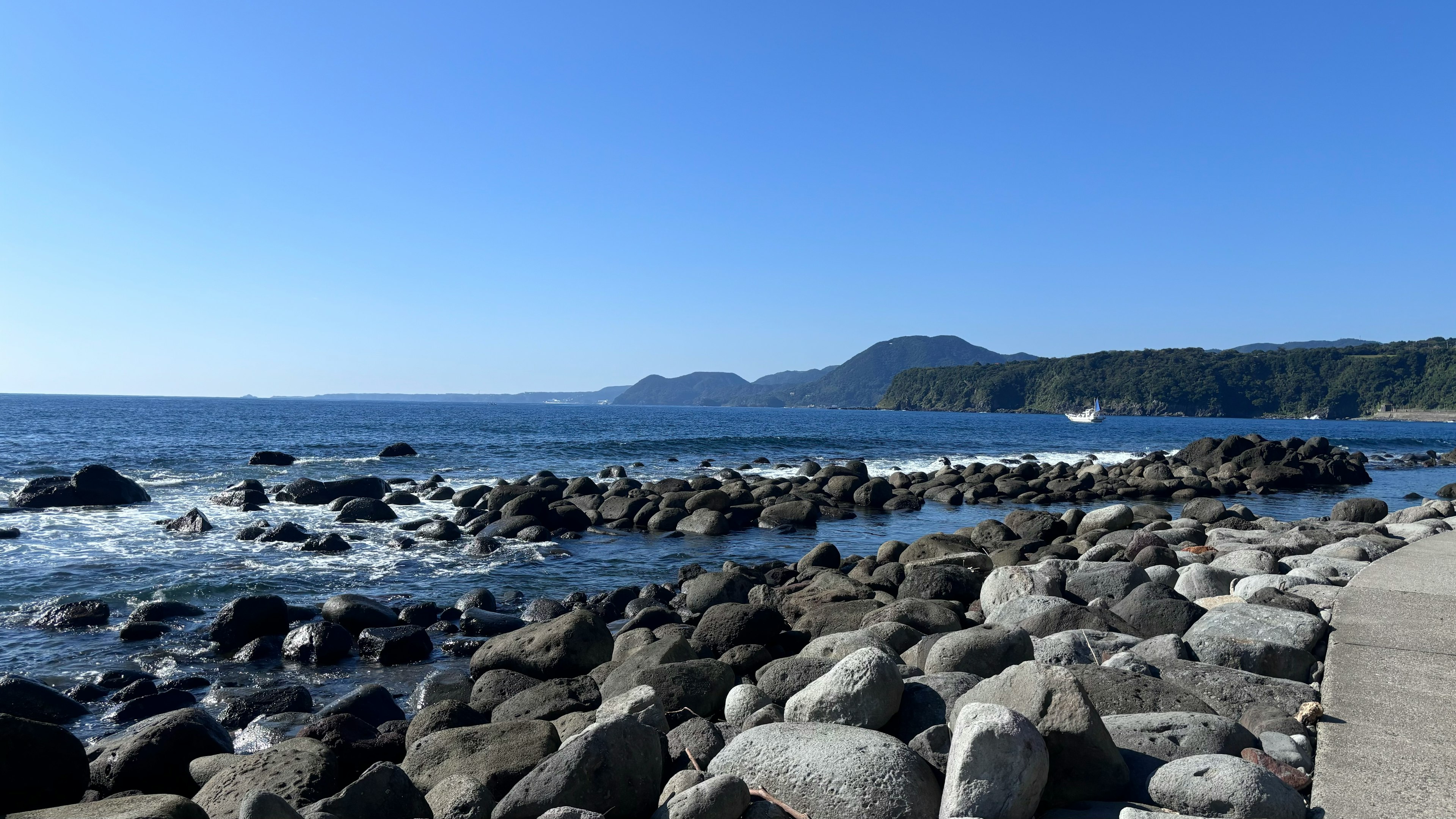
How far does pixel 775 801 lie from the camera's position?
3717mm

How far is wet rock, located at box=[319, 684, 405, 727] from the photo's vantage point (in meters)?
6.77

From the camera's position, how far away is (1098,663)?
18.3ft

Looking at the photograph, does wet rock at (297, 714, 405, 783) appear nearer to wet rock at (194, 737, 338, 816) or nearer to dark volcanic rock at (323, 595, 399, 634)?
wet rock at (194, 737, 338, 816)

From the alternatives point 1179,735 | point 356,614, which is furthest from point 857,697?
point 356,614

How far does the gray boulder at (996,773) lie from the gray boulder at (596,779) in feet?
4.77

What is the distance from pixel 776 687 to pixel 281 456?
31.3m

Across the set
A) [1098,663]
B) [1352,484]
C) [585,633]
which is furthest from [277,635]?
[1352,484]

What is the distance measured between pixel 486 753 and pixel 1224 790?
3.81 m

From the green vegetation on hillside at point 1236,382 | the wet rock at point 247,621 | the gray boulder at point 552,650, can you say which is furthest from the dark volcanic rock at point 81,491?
the green vegetation on hillside at point 1236,382

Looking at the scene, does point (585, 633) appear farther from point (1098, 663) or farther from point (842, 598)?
point (1098, 663)

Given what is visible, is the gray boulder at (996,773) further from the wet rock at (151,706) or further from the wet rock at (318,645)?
the wet rock at (318,645)

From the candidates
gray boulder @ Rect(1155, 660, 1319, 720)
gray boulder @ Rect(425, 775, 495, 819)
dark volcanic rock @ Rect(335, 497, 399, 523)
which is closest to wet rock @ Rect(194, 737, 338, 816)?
gray boulder @ Rect(425, 775, 495, 819)

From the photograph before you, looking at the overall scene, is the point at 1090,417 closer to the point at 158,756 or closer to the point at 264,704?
the point at 264,704

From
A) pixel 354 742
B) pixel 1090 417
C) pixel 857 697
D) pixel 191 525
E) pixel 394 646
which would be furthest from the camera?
pixel 1090 417
